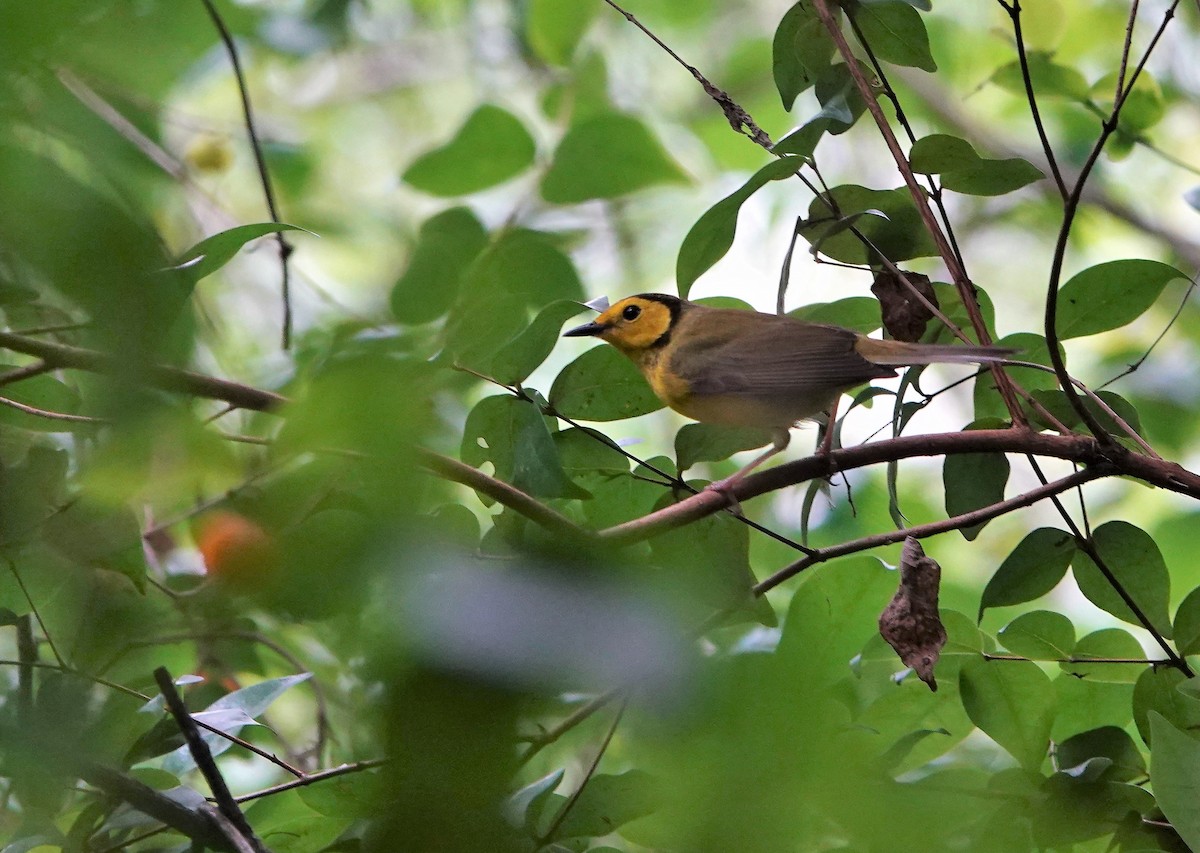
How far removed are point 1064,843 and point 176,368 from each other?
127 cm

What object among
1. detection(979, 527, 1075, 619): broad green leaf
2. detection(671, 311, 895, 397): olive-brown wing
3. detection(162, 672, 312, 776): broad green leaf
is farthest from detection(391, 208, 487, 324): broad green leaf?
detection(979, 527, 1075, 619): broad green leaf

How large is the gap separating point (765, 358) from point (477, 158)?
2.79 feet

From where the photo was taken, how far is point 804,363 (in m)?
2.48

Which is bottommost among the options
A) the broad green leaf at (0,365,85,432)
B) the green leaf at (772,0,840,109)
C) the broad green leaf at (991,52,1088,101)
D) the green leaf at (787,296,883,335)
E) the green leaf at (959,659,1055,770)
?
the green leaf at (959,659,1055,770)

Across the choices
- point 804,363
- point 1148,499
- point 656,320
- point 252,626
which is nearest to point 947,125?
point 1148,499

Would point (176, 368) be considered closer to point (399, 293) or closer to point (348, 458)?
point (348, 458)

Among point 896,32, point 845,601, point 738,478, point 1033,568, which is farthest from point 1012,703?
point 896,32

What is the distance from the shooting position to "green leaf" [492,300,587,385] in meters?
1.54

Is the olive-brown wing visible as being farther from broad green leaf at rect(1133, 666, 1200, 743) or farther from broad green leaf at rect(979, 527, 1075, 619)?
broad green leaf at rect(1133, 666, 1200, 743)

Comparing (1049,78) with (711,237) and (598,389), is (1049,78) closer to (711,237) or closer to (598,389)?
(711,237)

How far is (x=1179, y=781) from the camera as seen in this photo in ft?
3.61

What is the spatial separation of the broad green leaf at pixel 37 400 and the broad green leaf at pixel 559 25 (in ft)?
5.92

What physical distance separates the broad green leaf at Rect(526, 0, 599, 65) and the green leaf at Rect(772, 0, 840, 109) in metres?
1.00

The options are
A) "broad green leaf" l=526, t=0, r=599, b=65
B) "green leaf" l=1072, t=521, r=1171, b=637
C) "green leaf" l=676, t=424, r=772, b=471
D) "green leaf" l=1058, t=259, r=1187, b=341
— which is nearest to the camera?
"green leaf" l=1072, t=521, r=1171, b=637
